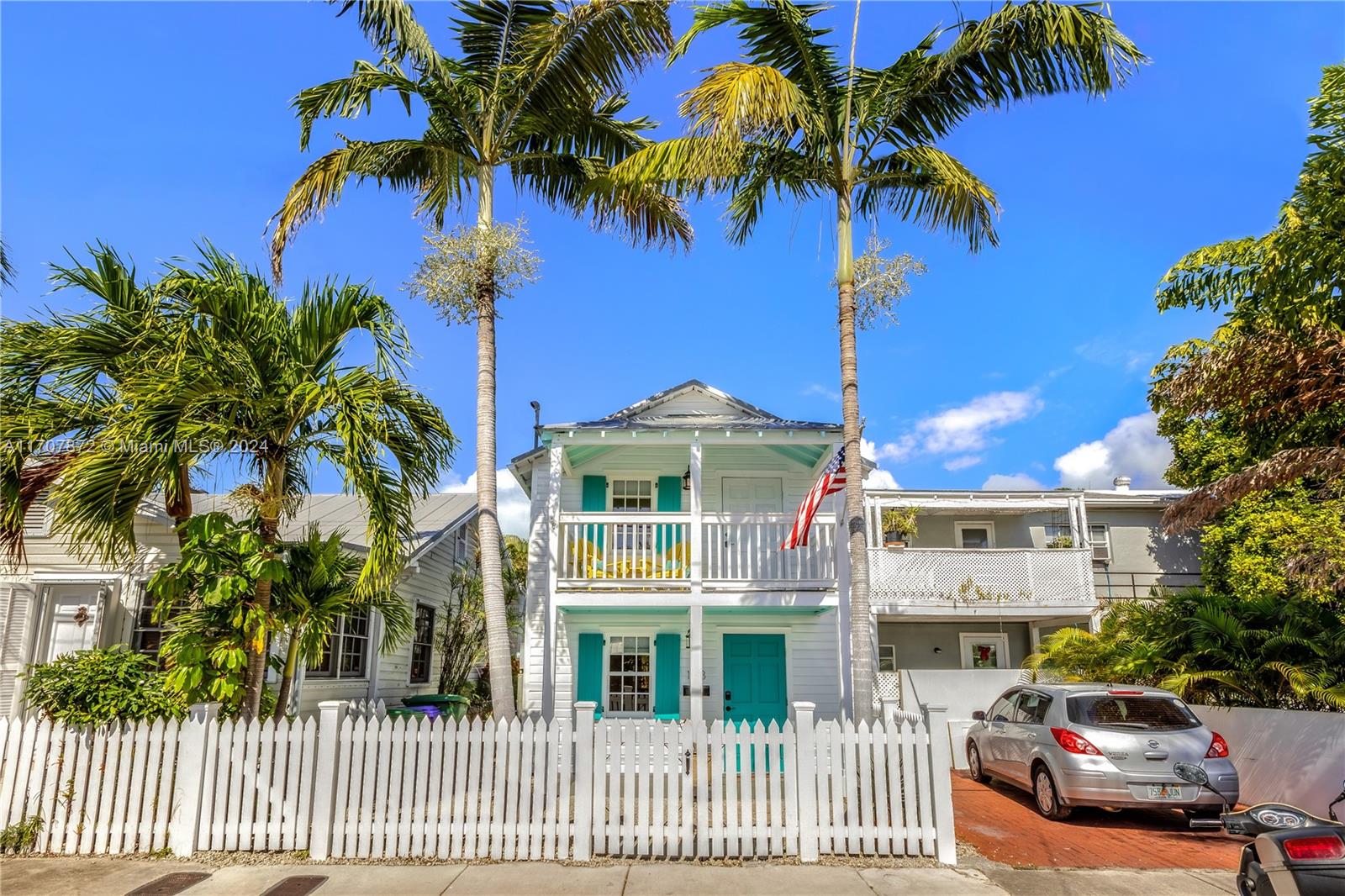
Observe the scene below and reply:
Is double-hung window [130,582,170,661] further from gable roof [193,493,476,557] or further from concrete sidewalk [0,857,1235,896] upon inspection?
concrete sidewalk [0,857,1235,896]

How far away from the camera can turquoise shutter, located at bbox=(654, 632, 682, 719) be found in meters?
13.8

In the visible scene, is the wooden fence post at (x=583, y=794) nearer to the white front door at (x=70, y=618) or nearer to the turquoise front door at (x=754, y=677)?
the turquoise front door at (x=754, y=677)

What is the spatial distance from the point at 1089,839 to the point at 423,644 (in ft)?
40.2

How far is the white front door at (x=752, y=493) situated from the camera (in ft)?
48.4

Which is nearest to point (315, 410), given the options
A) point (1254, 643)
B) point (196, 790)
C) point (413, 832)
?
point (196, 790)

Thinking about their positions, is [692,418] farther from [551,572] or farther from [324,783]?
[324,783]

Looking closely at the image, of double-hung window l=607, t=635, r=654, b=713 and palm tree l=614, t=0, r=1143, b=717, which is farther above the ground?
palm tree l=614, t=0, r=1143, b=717

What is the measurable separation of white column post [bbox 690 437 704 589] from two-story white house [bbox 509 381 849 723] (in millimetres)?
25

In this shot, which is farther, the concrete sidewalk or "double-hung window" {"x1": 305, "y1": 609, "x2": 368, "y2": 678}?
"double-hung window" {"x1": 305, "y1": 609, "x2": 368, "y2": 678}

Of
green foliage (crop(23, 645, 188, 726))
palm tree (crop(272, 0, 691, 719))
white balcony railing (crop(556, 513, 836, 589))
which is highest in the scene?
palm tree (crop(272, 0, 691, 719))

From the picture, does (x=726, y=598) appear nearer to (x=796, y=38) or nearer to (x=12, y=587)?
(x=796, y=38)

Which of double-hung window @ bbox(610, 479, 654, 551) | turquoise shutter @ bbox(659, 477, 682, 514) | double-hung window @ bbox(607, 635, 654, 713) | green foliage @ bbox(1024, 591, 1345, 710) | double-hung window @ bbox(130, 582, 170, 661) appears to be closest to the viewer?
green foliage @ bbox(1024, 591, 1345, 710)

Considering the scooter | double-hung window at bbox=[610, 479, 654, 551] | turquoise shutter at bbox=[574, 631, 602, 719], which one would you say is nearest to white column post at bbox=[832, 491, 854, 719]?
double-hung window at bbox=[610, 479, 654, 551]

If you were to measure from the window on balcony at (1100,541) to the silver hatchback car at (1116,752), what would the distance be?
15178 mm
